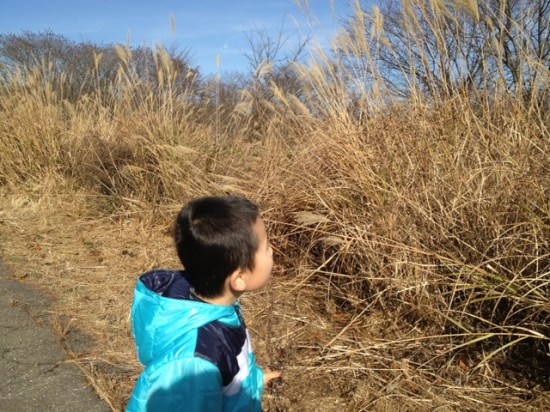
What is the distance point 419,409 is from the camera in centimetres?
198

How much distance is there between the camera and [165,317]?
1.34m

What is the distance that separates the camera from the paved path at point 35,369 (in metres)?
2.01

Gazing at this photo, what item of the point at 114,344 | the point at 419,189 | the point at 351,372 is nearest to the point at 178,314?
the point at 351,372

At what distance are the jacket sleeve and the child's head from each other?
0.89 feet

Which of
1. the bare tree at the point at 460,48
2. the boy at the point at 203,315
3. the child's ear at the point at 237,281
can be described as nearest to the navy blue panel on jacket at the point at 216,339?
the boy at the point at 203,315

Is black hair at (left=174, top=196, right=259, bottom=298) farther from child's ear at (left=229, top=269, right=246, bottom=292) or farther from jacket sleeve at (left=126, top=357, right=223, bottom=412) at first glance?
Answer: jacket sleeve at (left=126, top=357, right=223, bottom=412)

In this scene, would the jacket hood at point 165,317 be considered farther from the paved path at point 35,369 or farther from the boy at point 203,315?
the paved path at point 35,369

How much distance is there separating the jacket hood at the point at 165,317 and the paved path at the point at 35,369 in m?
0.82

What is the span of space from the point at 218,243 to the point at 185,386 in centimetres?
40

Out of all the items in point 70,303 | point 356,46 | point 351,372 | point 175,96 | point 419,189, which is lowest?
point 70,303

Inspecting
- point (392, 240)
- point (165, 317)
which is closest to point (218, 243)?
point (165, 317)

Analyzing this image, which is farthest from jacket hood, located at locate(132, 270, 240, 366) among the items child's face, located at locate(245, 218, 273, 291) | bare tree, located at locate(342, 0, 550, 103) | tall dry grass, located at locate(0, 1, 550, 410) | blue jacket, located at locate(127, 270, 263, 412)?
bare tree, located at locate(342, 0, 550, 103)

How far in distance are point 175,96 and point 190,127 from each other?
0.40 metres

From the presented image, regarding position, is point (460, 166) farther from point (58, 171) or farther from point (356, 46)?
point (58, 171)
